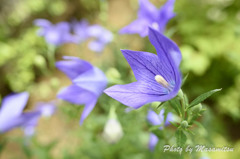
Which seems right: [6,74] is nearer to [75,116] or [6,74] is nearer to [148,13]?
[75,116]

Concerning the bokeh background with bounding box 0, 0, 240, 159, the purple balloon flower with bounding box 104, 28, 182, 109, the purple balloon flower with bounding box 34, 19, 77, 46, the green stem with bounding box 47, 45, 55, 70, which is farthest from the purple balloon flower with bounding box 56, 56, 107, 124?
the bokeh background with bounding box 0, 0, 240, 159

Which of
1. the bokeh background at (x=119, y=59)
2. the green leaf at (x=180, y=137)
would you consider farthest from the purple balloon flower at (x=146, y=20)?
the bokeh background at (x=119, y=59)

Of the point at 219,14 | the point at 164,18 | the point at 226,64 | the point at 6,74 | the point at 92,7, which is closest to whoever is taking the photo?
the point at 164,18

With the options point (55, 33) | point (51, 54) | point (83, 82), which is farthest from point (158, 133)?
point (55, 33)

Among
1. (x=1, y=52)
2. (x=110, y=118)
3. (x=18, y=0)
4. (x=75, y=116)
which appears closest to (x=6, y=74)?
(x=1, y=52)

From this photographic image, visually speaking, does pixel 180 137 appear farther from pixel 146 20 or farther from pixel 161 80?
pixel 146 20

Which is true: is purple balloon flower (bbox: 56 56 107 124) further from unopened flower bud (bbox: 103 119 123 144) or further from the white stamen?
the white stamen

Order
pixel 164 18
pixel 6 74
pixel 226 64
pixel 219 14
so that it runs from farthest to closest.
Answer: pixel 6 74, pixel 219 14, pixel 226 64, pixel 164 18
